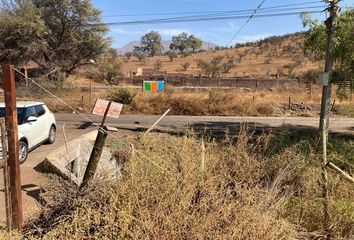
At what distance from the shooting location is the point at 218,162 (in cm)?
672

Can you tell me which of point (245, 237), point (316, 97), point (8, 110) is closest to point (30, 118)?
point (8, 110)

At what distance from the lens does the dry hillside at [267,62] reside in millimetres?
58138

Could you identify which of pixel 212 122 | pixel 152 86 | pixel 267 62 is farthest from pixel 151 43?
pixel 212 122

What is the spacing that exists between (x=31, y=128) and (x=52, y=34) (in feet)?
88.9

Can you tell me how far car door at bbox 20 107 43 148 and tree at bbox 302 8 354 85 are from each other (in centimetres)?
933

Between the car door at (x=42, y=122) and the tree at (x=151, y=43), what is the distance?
10667 cm

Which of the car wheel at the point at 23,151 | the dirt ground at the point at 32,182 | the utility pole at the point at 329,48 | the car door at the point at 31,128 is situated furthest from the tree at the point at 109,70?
the utility pole at the point at 329,48

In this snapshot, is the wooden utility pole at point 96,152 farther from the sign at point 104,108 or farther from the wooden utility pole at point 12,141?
the wooden utility pole at point 12,141

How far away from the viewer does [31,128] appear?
12.0 metres

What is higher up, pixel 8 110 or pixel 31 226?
pixel 8 110

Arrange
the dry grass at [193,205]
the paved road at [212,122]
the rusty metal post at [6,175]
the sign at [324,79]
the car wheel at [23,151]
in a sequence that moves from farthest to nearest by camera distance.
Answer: the paved road at [212,122]
the sign at [324,79]
the car wheel at [23,151]
the rusty metal post at [6,175]
the dry grass at [193,205]

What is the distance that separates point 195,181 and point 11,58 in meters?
33.5

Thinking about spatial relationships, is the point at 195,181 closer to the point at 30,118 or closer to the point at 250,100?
the point at 30,118

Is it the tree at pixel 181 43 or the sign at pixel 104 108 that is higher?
the tree at pixel 181 43
